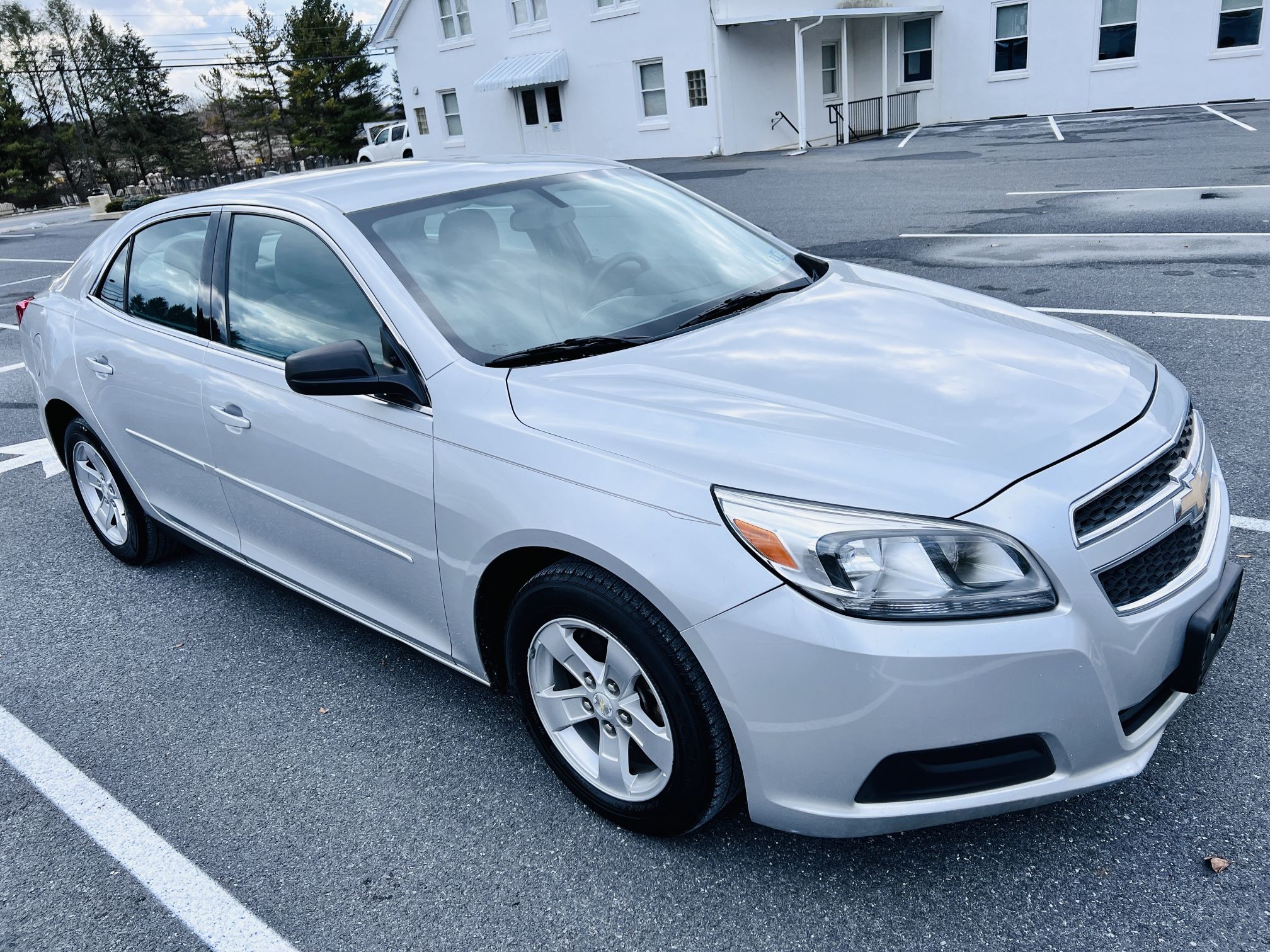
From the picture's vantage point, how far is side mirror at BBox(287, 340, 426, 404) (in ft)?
9.26

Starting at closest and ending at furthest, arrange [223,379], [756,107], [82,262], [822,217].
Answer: [223,379] → [82,262] → [822,217] → [756,107]

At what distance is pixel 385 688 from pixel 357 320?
1.32 meters

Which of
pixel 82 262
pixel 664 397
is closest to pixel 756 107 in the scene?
pixel 82 262

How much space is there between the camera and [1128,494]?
2.33 meters

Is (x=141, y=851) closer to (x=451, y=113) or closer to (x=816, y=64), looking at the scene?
(x=816, y=64)

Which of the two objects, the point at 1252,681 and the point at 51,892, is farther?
the point at 1252,681

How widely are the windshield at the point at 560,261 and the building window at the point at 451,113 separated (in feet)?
98.6

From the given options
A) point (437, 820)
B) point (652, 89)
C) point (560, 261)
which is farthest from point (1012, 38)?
point (437, 820)

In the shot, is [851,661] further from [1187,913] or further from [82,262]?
[82,262]

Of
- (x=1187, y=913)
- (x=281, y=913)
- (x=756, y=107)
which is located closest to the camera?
(x=1187, y=913)

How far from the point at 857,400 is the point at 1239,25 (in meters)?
27.4

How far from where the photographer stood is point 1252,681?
10.0ft

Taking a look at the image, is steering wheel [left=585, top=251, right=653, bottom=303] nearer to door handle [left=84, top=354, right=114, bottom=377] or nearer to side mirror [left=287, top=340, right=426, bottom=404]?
side mirror [left=287, top=340, right=426, bottom=404]

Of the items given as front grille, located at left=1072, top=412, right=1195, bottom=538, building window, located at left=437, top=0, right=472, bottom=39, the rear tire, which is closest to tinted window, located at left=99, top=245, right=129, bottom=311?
the rear tire
